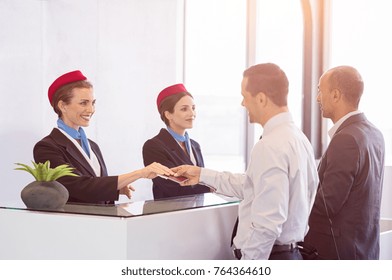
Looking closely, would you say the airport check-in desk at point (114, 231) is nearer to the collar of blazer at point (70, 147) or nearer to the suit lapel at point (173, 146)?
the collar of blazer at point (70, 147)

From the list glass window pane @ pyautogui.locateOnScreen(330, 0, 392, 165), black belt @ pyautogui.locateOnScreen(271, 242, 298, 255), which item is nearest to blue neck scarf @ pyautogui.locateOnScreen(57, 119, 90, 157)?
black belt @ pyautogui.locateOnScreen(271, 242, 298, 255)

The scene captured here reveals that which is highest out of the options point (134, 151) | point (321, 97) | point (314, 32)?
point (314, 32)

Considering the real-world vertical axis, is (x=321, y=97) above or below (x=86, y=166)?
above


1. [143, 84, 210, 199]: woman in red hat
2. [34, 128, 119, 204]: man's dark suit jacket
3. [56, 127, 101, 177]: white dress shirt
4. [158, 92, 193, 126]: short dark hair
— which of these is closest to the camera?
[34, 128, 119, 204]: man's dark suit jacket

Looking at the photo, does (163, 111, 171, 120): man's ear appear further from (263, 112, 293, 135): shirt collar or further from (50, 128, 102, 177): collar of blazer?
(263, 112, 293, 135): shirt collar

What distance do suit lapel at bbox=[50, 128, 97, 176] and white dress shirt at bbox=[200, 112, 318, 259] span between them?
1.12 meters

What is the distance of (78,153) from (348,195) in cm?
134

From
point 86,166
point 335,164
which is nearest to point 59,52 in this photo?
point 86,166

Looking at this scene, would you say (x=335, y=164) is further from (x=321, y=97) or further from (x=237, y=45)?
(x=237, y=45)

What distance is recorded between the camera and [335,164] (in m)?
3.19

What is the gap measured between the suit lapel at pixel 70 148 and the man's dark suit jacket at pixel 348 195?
115 centimetres

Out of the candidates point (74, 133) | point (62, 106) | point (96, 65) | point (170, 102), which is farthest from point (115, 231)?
point (96, 65)

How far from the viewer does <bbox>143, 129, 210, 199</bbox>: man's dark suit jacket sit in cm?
391

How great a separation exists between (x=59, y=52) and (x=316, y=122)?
3.65m
